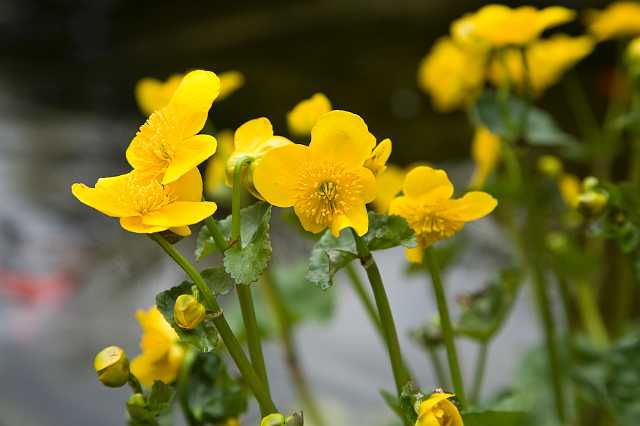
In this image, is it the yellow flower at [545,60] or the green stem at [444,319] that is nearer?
the green stem at [444,319]

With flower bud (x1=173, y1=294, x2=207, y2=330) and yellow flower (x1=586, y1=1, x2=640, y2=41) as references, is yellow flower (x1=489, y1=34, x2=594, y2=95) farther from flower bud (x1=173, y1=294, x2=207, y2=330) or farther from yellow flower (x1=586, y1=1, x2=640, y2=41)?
flower bud (x1=173, y1=294, x2=207, y2=330)

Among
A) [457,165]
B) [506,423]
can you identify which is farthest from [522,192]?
[457,165]

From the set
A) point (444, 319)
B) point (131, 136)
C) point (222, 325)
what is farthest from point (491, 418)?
point (131, 136)

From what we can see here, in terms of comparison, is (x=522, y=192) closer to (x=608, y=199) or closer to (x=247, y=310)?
(x=608, y=199)

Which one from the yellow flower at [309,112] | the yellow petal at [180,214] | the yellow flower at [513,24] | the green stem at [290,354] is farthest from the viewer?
the green stem at [290,354]

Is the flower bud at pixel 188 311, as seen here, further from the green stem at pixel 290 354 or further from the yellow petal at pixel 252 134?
the green stem at pixel 290 354

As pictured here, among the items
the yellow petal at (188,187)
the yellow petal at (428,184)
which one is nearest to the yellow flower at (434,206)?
the yellow petal at (428,184)

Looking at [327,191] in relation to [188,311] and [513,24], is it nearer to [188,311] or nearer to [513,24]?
[188,311]
